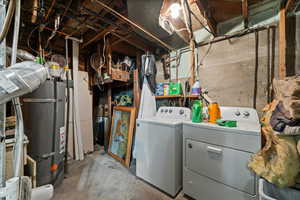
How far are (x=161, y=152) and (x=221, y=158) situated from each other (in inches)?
26.3

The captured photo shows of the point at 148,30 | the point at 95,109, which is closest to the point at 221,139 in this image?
the point at 148,30

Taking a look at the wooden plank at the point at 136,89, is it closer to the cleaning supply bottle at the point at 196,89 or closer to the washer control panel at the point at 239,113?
the cleaning supply bottle at the point at 196,89

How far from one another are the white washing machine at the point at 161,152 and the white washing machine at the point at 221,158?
10 centimetres

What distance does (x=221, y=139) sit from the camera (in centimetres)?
121

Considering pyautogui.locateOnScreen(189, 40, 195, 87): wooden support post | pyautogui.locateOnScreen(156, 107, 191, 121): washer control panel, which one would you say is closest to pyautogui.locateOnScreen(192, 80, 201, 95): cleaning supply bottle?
pyautogui.locateOnScreen(189, 40, 195, 87): wooden support post

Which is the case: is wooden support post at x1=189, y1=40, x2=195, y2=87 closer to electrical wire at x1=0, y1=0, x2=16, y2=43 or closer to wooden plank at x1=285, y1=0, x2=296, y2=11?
wooden plank at x1=285, y1=0, x2=296, y2=11

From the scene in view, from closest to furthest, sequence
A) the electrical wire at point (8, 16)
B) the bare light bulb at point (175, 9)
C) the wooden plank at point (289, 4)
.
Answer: the electrical wire at point (8, 16), the wooden plank at point (289, 4), the bare light bulb at point (175, 9)

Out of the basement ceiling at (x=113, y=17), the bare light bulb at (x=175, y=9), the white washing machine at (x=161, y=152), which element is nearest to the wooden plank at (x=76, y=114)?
the basement ceiling at (x=113, y=17)

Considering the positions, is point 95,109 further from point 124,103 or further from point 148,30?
point 148,30

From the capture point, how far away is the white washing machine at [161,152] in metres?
1.47

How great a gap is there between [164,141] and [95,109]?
2672 millimetres

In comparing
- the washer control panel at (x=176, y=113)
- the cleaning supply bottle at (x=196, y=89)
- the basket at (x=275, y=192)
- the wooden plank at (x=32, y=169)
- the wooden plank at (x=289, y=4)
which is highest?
the wooden plank at (x=289, y=4)

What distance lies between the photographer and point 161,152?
5.10 feet

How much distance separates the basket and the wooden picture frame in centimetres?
184
